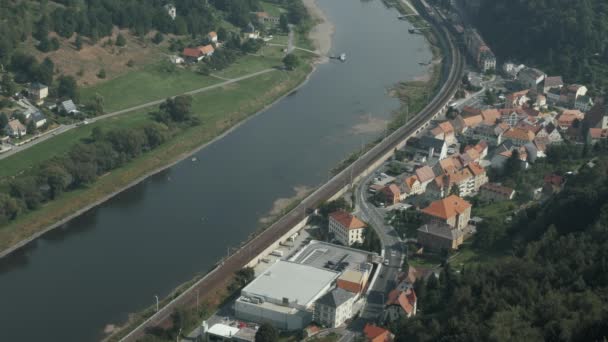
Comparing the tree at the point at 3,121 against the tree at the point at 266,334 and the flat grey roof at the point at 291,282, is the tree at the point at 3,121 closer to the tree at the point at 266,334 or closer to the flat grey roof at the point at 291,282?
the flat grey roof at the point at 291,282

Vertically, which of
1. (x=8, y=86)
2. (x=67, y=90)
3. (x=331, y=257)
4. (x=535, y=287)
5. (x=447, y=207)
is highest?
(x=535, y=287)

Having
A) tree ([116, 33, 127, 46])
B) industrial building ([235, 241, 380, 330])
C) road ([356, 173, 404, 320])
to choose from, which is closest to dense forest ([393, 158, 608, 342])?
road ([356, 173, 404, 320])

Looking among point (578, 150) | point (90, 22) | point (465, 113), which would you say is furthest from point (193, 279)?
point (90, 22)

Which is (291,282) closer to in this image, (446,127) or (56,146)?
(56,146)

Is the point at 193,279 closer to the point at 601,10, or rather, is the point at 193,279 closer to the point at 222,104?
the point at 222,104

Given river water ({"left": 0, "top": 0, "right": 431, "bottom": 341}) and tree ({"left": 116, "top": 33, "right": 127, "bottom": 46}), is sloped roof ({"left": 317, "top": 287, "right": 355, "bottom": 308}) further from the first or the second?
tree ({"left": 116, "top": 33, "right": 127, "bottom": 46})

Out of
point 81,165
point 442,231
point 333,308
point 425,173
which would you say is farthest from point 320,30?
point 333,308
